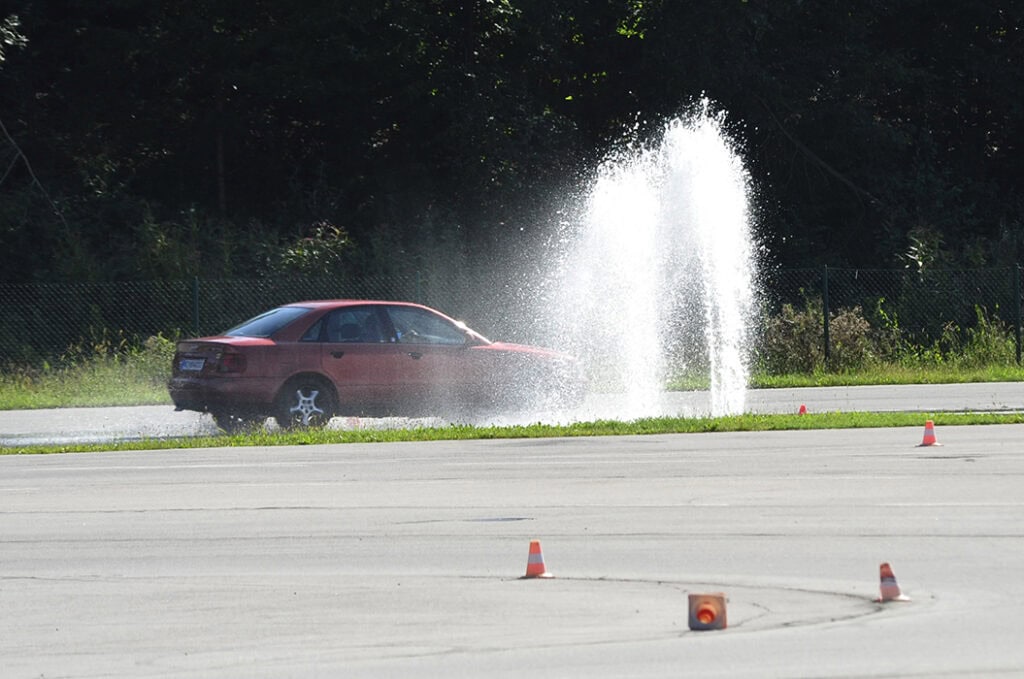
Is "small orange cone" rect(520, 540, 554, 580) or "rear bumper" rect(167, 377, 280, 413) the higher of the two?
"rear bumper" rect(167, 377, 280, 413)

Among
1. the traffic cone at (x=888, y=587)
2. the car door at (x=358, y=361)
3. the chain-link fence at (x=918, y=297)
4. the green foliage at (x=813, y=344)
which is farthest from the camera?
the chain-link fence at (x=918, y=297)

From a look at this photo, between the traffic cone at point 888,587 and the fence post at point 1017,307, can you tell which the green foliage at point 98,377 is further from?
the traffic cone at point 888,587

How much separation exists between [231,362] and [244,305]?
1148cm

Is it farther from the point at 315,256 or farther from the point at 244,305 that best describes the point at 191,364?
the point at 315,256

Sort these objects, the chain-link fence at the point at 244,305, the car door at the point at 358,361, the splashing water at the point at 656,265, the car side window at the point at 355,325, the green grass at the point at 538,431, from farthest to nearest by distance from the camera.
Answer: the chain-link fence at the point at 244,305
the splashing water at the point at 656,265
the car side window at the point at 355,325
the car door at the point at 358,361
the green grass at the point at 538,431

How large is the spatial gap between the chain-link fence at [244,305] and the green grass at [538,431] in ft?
31.8

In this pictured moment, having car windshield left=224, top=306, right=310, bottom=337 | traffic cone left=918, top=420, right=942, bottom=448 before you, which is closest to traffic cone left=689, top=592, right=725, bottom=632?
traffic cone left=918, top=420, right=942, bottom=448

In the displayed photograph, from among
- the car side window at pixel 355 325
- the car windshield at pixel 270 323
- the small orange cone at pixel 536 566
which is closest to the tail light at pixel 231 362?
the car windshield at pixel 270 323

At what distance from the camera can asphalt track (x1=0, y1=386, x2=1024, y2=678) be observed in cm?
707

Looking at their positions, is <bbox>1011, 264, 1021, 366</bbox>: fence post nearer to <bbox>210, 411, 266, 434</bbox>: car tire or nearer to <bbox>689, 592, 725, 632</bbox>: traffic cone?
<bbox>210, 411, 266, 434</bbox>: car tire

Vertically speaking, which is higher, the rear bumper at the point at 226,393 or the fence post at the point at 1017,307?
the fence post at the point at 1017,307

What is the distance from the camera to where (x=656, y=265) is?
24.1 m

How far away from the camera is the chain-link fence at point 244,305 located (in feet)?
93.6

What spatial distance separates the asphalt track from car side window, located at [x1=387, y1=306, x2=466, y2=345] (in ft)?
12.2
